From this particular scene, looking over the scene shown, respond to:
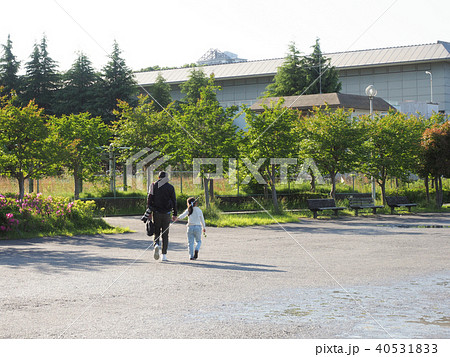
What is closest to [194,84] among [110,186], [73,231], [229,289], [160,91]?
[160,91]

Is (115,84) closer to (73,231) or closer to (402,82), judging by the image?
(402,82)

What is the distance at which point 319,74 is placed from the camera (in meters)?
70.8

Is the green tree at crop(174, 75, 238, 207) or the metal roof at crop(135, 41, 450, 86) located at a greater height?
the metal roof at crop(135, 41, 450, 86)

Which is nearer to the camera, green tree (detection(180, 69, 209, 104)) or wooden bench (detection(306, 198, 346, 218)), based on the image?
wooden bench (detection(306, 198, 346, 218))

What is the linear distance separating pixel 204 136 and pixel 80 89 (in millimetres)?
41290

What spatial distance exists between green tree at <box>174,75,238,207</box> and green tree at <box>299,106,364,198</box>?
4.55 metres

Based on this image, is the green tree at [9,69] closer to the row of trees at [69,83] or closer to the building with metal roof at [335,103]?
the row of trees at [69,83]

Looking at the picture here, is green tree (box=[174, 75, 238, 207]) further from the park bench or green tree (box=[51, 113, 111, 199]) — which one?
the park bench

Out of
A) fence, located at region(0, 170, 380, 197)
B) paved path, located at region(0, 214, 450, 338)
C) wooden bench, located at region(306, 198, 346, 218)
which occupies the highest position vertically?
fence, located at region(0, 170, 380, 197)

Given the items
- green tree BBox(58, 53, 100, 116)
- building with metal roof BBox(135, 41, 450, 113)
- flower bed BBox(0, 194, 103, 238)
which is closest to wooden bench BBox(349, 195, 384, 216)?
flower bed BBox(0, 194, 103, 238)

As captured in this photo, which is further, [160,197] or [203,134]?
[203,134]

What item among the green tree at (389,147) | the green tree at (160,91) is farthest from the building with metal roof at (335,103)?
the green tree at (389,147)

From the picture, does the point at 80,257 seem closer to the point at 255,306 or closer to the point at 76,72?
the point at 255,306

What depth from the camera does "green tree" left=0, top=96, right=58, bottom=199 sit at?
21109mm
